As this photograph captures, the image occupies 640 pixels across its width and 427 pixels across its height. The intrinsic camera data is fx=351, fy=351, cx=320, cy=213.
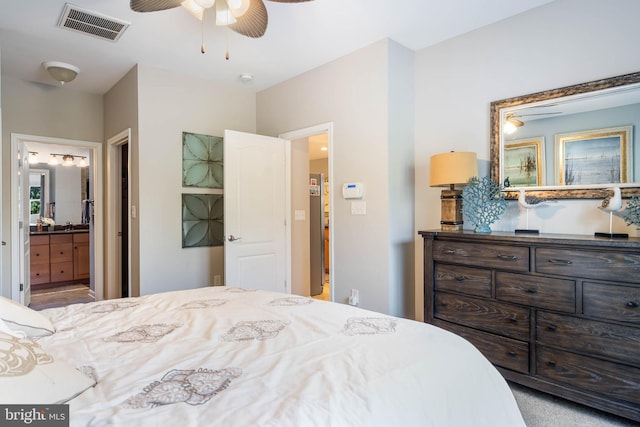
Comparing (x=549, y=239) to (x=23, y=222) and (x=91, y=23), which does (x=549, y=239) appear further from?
(x=23, y=222)

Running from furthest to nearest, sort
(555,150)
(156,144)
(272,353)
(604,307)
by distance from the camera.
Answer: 1. (156,144)
2. (555,150)
3. (604,307)
4. (272,353)

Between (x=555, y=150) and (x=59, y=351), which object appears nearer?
(x=59, y=351)

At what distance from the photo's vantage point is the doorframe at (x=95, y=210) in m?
3.87

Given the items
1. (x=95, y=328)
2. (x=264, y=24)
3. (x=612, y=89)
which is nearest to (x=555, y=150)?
(x=612, y=89)

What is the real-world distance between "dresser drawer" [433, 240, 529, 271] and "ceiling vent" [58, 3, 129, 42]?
117 inches

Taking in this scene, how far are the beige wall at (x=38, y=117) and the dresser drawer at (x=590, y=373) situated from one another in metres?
5.03

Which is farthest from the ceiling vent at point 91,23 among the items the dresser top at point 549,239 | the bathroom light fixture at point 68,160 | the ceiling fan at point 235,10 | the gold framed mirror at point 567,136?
the bathroom light fixture at point 68,160

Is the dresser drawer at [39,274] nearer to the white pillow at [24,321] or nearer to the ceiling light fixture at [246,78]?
the ceiling light fixture at [246,78]

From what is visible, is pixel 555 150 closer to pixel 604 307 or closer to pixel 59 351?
pixel 604 307

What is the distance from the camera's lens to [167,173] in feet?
12.0

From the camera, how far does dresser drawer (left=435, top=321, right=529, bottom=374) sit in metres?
2.16

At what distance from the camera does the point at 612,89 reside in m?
2.24

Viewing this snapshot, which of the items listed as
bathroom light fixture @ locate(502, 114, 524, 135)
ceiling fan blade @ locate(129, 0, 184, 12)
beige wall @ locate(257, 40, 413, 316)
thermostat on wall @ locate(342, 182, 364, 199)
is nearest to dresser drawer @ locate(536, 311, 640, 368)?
beige wall @ locate(257, 40, 413, 316)

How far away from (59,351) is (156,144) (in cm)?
279
